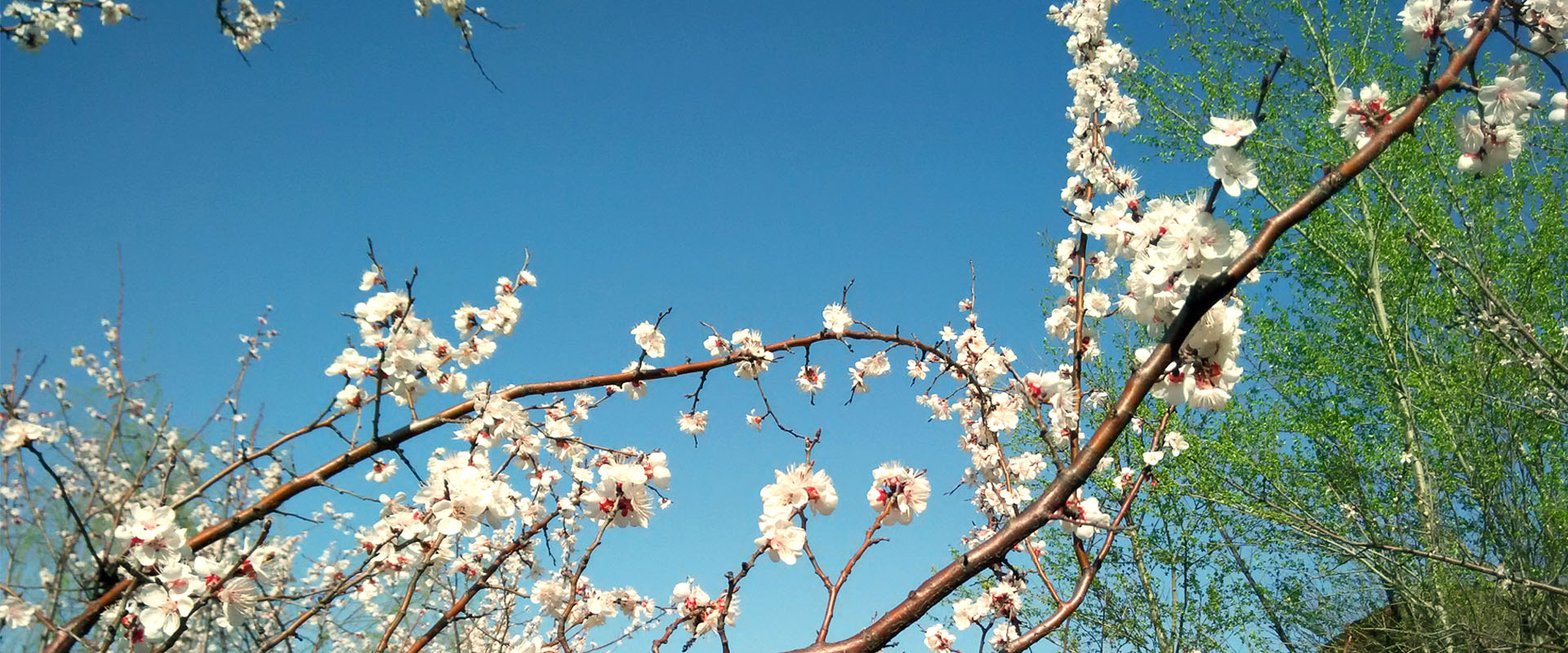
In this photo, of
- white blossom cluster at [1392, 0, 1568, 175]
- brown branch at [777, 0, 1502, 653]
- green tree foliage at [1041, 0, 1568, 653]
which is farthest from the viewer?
green tree foliage at [1041, 0, 1568, 653]

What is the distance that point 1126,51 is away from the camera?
344 centimetres

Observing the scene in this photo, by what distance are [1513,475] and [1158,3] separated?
6.37 m

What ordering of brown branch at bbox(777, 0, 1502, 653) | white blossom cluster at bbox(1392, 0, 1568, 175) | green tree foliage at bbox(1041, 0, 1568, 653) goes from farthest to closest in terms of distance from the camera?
green tree foliage at bbox(1041, 0, 1568, 653), white blossom cluster at bbox(1392, 0, 1568, 175), brown branch at bbox(777, 0, 1502, 653)


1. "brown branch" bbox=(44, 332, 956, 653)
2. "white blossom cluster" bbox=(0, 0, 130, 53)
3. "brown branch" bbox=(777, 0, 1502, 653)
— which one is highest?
"white blossom cluster" bbox=(0, 0, 130, 53)

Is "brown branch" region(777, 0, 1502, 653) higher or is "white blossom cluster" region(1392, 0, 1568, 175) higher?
"white blossom cluster" region(1392, 0, 1568, 175)

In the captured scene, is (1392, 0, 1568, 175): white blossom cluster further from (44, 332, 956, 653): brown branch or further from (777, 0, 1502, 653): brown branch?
(44, 332, 956, 653): brown branch

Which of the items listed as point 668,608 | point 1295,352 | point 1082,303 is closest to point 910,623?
point 668,608

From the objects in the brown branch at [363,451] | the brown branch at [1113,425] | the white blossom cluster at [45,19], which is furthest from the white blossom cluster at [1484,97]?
the white blossom cluster at [45,19]

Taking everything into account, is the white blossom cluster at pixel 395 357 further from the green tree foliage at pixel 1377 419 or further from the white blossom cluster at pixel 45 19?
the green tree foliage at pixel 1377 419

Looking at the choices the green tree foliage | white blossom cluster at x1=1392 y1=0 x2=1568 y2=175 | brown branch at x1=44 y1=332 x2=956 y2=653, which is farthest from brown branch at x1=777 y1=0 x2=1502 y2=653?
the green tree foliage

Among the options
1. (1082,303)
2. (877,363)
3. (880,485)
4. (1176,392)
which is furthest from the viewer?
(877,363)

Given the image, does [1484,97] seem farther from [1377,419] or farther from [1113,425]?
[1377,419]

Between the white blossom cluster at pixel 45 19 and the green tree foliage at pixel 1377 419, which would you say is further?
the green tree foliage at pixel 1377 419

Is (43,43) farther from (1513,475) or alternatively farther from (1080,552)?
(1513,475)
